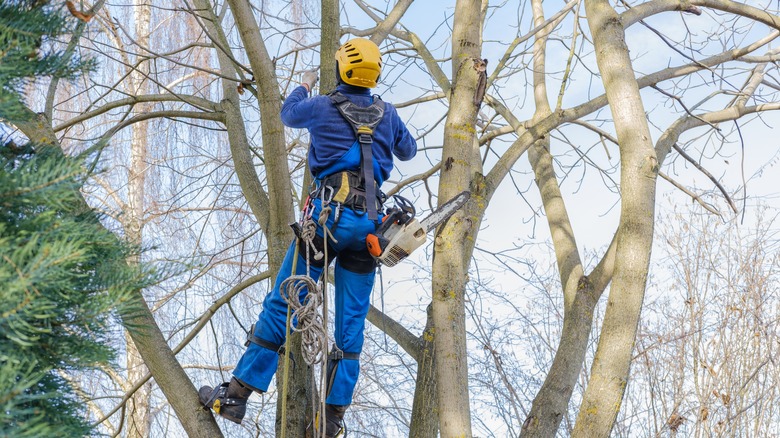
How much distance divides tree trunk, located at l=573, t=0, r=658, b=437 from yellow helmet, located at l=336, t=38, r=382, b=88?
107cm

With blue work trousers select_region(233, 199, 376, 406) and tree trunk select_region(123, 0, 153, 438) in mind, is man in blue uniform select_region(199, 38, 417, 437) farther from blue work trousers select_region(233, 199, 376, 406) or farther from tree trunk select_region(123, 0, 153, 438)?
tree trunk select_region(123, 0, 153, 438)

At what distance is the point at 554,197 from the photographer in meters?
5.73

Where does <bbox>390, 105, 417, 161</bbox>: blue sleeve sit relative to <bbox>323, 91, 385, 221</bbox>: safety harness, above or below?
above

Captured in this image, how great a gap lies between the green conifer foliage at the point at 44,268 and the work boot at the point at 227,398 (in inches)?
59.7

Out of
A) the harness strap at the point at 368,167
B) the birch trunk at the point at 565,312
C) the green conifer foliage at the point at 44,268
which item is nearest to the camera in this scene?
the green conifer foliage at the point at 44,268

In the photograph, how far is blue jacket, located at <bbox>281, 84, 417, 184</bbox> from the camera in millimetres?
3844

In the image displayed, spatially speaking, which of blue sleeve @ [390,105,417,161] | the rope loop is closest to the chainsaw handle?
the rope loop

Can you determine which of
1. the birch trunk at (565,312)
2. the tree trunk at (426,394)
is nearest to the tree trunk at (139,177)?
the birch trunk at (565,312)

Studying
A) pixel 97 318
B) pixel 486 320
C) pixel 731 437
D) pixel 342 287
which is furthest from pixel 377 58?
pixel 731 437

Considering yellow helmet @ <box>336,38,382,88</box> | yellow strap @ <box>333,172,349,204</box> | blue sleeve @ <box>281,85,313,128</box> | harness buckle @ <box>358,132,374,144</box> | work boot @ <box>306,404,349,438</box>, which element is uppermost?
yellow helmet @ <box>336,38,382,88</box>

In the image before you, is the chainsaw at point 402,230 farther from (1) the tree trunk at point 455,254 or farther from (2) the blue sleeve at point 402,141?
(2) the blue sleeve at point 402,141

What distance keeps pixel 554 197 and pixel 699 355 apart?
8.52ft

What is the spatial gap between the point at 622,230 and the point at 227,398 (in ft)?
6.16

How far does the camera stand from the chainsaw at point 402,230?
359cm
